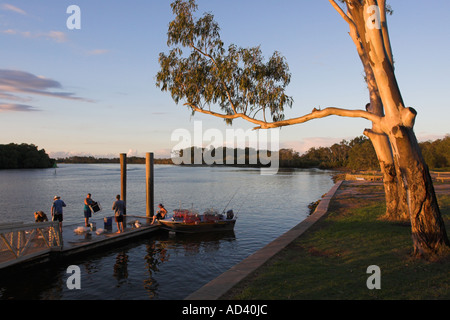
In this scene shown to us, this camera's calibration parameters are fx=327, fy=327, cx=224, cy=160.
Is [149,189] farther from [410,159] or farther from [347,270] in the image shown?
[410,159]

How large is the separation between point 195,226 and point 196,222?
226mm

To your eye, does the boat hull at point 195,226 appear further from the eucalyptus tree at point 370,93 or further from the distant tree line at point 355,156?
the distant tree line at point 355,156

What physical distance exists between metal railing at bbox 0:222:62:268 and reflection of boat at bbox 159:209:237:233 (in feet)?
21.3

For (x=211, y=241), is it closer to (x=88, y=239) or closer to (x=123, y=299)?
(x=88, y=239)

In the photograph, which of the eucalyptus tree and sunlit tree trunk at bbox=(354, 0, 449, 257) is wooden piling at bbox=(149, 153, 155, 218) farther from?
sunlit tree trunk at bbox=(354, 0, 449, 257)

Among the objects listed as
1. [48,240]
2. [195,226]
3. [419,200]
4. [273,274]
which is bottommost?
[195,226]

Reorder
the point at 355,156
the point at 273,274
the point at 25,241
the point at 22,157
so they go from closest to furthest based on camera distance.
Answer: the point at 273,274 < the point at 25,241 < the point at 355,156 < the point at 22,157

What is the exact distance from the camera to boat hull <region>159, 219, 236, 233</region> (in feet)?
59.8

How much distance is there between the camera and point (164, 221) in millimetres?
18359

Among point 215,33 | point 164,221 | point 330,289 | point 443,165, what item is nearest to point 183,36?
point 215,33

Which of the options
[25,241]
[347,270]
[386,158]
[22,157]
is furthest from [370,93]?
[22,157]

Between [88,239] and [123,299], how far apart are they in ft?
19.6

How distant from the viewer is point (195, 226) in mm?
18344

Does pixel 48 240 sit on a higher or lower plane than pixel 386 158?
lower
